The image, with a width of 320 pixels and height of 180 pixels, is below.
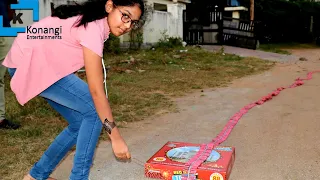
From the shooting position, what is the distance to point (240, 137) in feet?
12.6

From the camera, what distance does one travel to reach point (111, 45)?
11336 mm

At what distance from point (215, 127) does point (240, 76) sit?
13.6 ft

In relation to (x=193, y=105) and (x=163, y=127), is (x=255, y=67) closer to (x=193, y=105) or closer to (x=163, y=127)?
(x=193, y=105)

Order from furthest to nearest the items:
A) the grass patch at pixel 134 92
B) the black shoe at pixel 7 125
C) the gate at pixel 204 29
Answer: the gate at pixel 204 29 → the black shoe at pixel 7 125 → the grass patch at pixel 134 92

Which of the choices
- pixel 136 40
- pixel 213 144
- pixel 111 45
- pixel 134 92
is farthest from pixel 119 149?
pixel 136 40

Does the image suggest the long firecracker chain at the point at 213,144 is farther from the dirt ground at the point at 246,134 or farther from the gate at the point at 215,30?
the gate at the point at 215,30

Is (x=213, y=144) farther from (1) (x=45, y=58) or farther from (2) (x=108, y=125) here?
(1) (x=45, y=58)

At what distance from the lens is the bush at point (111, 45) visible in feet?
37.1

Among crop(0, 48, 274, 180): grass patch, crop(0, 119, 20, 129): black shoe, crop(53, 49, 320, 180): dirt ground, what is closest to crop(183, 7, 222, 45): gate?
crop(0, 48, 274, 180): grass patch

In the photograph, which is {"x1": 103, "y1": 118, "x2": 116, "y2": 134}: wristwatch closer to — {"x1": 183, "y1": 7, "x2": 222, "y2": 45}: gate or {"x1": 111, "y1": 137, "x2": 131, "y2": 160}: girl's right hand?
{"x1": 111, "y1": 137, "x2": 131, "y2": 160}: girl's right hand

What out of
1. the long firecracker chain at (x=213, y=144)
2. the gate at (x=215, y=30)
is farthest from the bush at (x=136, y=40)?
the long firecracker chain at (x=213, y=144)

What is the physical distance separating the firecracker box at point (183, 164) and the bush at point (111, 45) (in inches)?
337

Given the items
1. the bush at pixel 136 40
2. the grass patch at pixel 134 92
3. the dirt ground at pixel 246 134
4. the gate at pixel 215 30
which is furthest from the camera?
the gate at pixel 215 30

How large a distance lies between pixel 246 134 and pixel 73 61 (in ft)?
7.33
